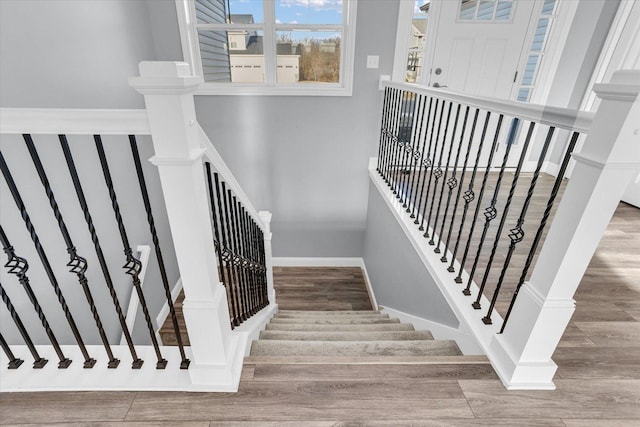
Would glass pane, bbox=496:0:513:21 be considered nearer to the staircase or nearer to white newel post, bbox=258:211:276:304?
white newel post, bbox=258:211:276:304

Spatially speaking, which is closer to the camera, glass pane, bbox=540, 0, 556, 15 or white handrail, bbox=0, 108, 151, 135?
white handrail, bbox=0, 108, 151, 135

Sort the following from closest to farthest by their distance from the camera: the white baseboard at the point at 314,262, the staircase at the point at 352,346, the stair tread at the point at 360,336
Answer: the staircase at the point at 352,346 < the stair tread at the point at 360,336 < the white baseboard at the point at 314,262

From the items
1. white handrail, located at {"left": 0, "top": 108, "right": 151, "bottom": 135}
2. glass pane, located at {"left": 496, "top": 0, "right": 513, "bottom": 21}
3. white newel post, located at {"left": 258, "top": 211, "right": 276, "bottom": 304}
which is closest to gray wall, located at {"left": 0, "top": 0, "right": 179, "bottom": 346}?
white handrail, located at {"left": 0, "top": 108, "right": 151, "bottom": 135}

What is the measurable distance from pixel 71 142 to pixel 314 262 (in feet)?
9.19

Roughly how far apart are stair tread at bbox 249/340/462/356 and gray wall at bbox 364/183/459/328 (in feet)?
0.52

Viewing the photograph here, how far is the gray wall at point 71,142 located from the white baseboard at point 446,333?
2.07 meters

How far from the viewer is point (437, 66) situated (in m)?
3.16

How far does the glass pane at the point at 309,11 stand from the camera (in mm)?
2922

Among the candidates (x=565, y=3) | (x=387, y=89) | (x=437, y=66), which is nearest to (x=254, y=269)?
(x=387, y=89)

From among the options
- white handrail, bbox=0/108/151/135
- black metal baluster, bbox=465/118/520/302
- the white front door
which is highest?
the white front door

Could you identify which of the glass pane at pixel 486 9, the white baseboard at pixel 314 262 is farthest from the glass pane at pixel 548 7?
the white baseboard at pixel 314 262

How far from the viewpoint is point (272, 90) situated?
10.3ft

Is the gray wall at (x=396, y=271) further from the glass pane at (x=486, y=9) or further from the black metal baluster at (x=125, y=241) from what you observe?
the glass pane at (x=486, y=9)

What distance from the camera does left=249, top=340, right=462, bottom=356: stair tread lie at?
4.98 feet
